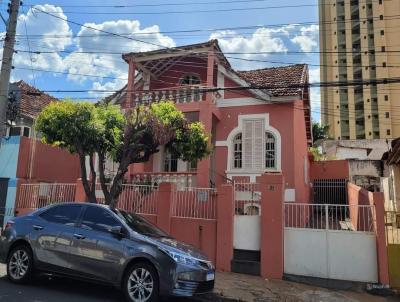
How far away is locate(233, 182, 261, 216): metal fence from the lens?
11.8m

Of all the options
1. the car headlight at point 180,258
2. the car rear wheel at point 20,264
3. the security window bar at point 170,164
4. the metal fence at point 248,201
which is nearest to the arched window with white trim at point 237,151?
the security window bar at point 170,164

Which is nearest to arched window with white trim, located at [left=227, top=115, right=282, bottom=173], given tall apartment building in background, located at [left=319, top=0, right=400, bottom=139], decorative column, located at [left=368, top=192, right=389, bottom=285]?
decorative column, located at [left=368, top=192, right=389, bottom=285]

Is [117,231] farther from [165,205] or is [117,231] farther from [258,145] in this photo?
[258,145]

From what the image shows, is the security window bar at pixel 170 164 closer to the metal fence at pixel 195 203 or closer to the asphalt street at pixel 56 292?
the metal fence at pixel 195 203

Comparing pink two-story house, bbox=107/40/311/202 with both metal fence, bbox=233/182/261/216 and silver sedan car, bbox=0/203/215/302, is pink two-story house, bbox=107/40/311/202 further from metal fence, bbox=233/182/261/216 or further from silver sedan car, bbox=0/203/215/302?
silver sedan car, bbox=0/203/215/302

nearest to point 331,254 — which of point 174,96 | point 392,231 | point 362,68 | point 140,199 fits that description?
point 392,231

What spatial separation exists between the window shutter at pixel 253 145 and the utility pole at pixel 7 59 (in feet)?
27.0

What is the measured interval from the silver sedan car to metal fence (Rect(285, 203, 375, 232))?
→ 3.80 meters

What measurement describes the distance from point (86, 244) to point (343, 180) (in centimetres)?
2024

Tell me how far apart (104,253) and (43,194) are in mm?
8553

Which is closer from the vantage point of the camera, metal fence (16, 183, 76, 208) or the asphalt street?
the asphalt street

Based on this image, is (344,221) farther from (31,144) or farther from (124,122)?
(31,144)

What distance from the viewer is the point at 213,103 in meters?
15.7

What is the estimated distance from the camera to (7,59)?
36.2 feet
